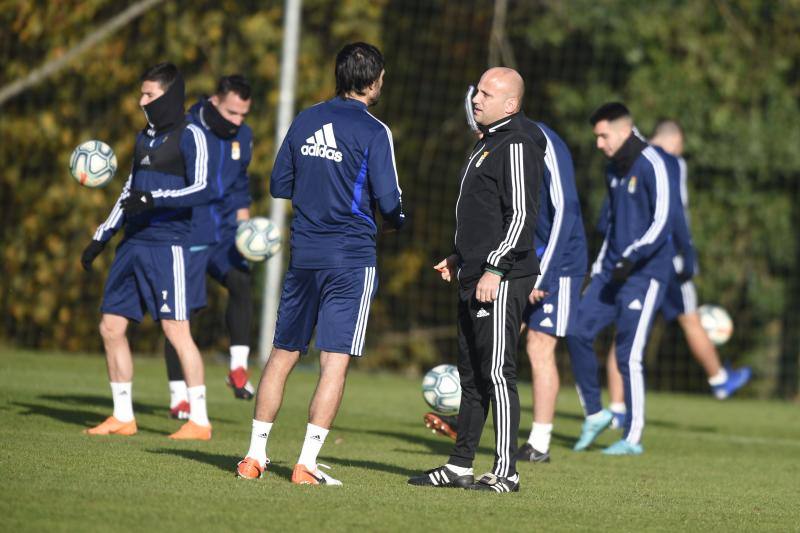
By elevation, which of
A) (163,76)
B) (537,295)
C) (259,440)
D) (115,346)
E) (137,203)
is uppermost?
(163,76)

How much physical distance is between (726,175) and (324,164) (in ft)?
37.4

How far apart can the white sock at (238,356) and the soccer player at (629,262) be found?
2.47 m

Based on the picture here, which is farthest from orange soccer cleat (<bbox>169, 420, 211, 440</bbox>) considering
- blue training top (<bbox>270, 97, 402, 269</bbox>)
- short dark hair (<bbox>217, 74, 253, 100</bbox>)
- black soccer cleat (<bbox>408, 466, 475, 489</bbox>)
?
short dark hair (<bbox>217, 74, 253, 100</bbox>)

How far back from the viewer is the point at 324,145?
242 inches

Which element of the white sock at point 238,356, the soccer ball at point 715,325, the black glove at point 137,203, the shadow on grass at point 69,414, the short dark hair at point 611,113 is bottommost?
the shadow on grass at point 69,414

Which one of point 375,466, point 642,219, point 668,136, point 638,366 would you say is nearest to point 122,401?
point 375,466

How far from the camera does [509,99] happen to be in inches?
251

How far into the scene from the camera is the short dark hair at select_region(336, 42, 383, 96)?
20.3ft

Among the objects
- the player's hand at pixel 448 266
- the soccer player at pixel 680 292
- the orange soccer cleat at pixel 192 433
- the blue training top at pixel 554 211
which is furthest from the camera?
the soccer player at pixel 680 292

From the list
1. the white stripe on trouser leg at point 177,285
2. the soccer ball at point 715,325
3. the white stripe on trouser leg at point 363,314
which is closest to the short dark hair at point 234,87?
the white stripe on trouser leg at point 177,285

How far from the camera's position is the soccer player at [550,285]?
7863mm

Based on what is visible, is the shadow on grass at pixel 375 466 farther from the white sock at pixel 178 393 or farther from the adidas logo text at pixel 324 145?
the white sock at pixel 178 393

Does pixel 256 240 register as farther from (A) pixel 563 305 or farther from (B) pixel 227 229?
(A) pixel 563 305

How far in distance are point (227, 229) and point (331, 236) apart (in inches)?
154
